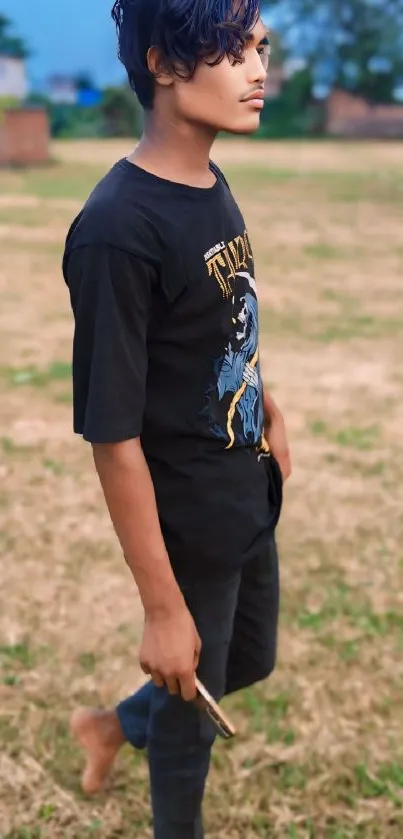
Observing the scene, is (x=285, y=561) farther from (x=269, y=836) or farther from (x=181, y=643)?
(x=181, y=643)

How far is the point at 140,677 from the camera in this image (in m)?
2.47

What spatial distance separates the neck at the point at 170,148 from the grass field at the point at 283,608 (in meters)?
1.37

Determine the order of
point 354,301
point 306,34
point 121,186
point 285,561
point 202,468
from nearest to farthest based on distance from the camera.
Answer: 1. point 121,186
2. point 202,468
3. point 285,561
4. point 354,301
5. point 306,34

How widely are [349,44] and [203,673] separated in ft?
126

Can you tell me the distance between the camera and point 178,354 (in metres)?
1.39

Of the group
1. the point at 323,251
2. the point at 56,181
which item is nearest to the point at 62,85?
the point at 56,181

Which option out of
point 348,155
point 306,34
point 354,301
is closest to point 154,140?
point 354,301

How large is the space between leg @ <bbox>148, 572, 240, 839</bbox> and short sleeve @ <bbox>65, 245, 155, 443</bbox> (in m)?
0.38

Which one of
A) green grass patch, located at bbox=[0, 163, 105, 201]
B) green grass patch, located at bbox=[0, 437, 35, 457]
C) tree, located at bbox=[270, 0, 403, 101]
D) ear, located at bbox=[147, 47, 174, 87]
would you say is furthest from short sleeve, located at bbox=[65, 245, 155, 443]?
tree, located at bbox=[270, 0, 403, 101]

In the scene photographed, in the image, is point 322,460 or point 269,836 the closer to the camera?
point 269,836

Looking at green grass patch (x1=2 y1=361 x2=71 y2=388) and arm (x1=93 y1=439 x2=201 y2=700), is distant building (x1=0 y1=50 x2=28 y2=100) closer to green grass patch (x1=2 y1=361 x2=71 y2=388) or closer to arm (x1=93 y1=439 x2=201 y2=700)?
green grass patch (x1=2 y1=361 x2=71 y2=388)

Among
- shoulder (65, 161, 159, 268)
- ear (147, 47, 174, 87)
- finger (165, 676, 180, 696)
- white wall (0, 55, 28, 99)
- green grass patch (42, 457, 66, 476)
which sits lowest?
white wall (0, 55, 28, 99)

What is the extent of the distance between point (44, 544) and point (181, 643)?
1834mm

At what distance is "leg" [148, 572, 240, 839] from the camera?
60.7 inches
